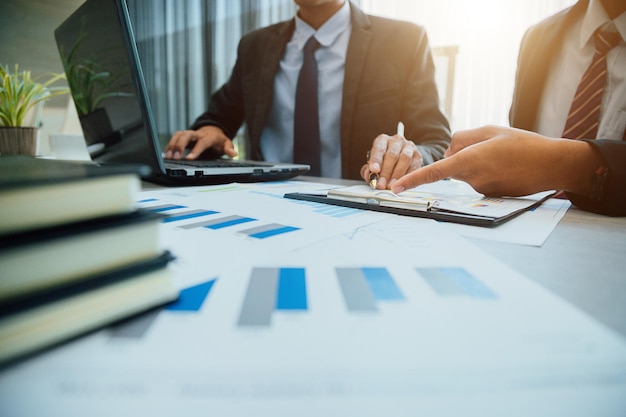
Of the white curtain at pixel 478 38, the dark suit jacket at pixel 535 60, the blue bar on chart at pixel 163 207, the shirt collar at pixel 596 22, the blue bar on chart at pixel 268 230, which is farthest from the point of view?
the white curtain at pixel 478 38

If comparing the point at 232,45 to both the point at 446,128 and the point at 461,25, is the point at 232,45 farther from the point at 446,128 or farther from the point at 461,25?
the point at 446,128

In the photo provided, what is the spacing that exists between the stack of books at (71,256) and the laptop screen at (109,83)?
38 centimetres

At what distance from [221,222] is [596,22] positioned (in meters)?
1.12

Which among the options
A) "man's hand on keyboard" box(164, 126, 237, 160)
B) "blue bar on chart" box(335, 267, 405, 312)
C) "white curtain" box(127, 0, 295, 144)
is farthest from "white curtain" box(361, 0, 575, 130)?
"blue bar on chart" box(335, 267, 405, 312)

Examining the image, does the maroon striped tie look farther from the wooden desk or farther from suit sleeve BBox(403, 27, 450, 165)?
the wooden desk

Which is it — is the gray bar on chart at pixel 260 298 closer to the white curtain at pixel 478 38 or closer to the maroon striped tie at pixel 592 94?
the maroon striped tie at pixel 592 94

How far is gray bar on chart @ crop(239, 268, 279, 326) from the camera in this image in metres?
0.18

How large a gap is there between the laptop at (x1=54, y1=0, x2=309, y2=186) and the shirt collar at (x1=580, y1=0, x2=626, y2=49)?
0.84 meters

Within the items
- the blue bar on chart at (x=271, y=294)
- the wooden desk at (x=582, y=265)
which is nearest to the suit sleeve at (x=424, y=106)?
the wooden desk at (x=582, y=265)

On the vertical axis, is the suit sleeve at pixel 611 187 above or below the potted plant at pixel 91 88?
below

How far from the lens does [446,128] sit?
3.65 ft

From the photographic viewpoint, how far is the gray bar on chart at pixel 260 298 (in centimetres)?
18

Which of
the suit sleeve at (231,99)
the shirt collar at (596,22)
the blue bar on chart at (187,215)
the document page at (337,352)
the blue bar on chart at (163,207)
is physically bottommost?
the document page at (337,352)

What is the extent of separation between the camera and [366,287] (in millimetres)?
218
